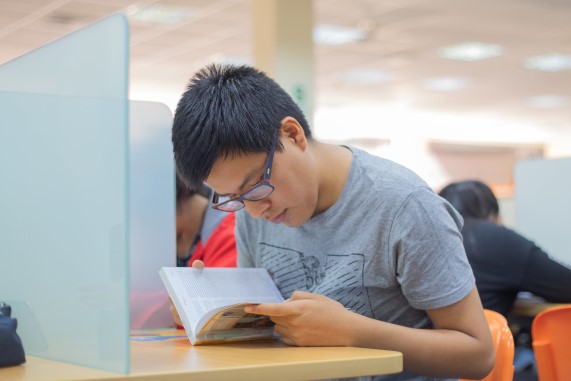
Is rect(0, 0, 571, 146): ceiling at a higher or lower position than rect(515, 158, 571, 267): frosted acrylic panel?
higher

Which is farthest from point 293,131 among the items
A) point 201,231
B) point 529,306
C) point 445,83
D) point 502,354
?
point 445,83

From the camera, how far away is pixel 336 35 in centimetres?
739

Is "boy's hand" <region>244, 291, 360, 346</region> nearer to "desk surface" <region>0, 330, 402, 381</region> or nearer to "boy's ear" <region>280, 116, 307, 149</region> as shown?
"desk surface" <region>0, 330, 402, 381</region>

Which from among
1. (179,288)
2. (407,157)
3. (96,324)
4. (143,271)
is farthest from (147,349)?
(407,157)

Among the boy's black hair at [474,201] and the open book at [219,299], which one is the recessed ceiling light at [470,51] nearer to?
the boy's black hair at [474,201]

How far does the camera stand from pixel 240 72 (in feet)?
4.67

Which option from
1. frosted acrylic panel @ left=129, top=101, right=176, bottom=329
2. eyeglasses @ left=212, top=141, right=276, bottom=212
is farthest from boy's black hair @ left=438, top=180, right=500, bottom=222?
eyeglasses @ left=212, top=141, right=276, bottom=212

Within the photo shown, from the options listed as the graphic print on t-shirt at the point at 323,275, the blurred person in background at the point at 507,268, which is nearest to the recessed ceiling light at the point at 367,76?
the blurred person in background at the point at 507,268

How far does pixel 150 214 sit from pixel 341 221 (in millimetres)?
667

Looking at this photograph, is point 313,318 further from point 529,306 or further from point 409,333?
point 529,306

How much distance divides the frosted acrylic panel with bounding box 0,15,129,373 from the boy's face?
25 centimetres

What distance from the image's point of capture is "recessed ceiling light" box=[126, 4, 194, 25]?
20.9 ft

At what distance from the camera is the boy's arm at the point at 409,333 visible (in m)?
1.28

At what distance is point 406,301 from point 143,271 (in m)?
0.76
